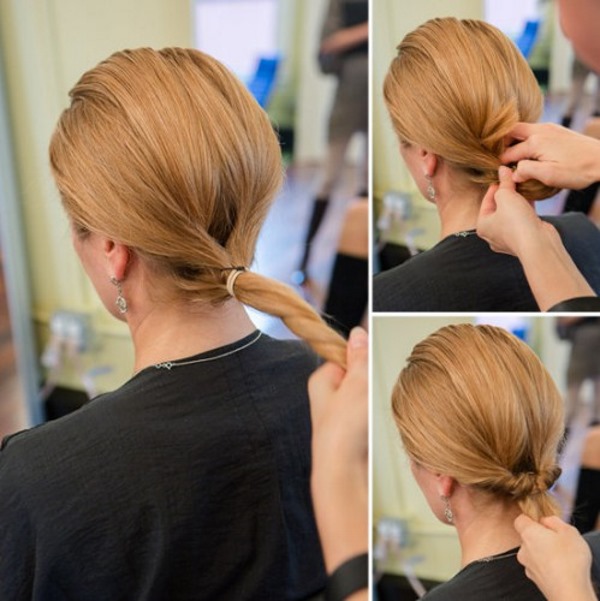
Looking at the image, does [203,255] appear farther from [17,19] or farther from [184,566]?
[17,19]

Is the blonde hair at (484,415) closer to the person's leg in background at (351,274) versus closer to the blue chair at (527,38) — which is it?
the person's leg in background at (351,274)

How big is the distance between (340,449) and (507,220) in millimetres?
338

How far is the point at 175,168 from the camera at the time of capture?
0.83 m

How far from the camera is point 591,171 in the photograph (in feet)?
3.29

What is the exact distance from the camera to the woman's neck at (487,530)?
1064mm

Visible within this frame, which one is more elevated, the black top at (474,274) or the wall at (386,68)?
the wall at (386,68)

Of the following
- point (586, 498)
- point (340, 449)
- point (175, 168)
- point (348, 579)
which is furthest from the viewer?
point (586, 498)

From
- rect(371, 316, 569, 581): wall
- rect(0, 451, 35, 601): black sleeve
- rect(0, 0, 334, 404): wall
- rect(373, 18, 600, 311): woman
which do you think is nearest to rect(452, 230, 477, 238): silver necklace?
rect(373, 18, 600, 311): woman

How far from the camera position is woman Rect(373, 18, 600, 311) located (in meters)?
1.01

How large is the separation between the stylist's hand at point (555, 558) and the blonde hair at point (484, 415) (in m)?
0.03

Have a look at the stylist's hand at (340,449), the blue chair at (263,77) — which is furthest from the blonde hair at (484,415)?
the blue chair at (263,77)

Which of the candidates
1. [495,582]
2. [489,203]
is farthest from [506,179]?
[495,582]

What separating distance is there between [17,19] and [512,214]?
0.78 m

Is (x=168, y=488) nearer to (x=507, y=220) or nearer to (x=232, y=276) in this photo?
(x=232, y=276)
